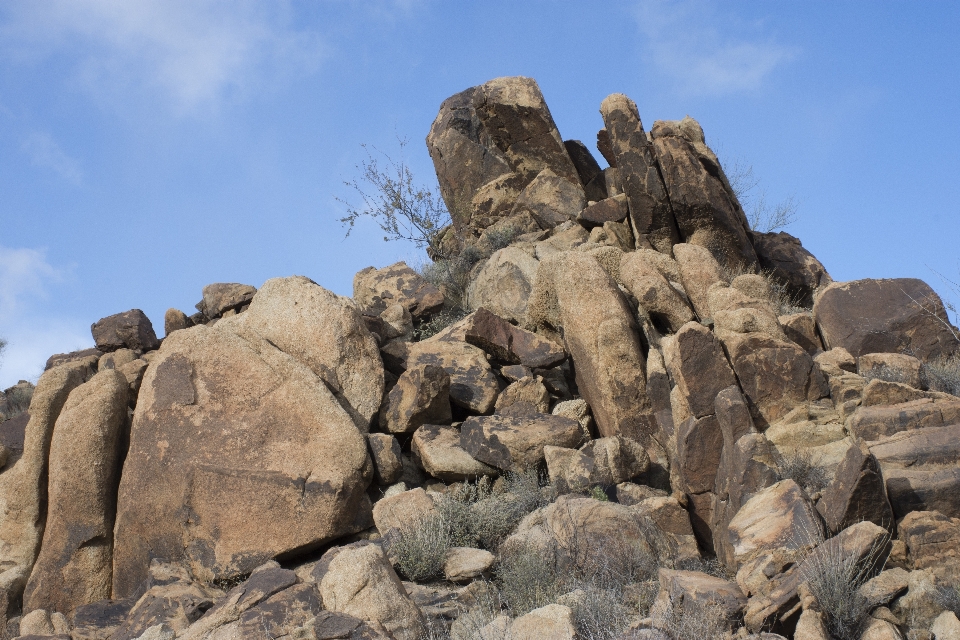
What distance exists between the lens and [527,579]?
705 centimetres

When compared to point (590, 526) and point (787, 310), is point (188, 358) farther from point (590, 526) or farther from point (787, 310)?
point (787, 310)

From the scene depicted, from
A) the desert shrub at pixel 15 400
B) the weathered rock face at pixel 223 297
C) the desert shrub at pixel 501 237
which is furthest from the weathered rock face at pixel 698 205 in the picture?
the desert shrub at pixel 15 400

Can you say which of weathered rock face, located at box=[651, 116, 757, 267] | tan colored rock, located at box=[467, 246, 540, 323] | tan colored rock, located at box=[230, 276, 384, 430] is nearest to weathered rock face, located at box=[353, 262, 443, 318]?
tan colored rock, located at box=[467, 246, 540, 323]

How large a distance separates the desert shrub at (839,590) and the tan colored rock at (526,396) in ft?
16.8

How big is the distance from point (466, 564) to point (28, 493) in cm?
480

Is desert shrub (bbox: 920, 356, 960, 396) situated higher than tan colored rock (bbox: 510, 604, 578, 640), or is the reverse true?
desert shrub (bbox: 920, 356, 960, 396)

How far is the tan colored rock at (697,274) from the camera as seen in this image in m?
12.2

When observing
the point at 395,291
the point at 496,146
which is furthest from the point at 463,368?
the point at 496,146

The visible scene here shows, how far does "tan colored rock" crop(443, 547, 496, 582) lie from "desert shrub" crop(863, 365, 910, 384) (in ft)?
14.3

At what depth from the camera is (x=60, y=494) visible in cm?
868

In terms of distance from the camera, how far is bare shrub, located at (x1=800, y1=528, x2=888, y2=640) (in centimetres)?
543

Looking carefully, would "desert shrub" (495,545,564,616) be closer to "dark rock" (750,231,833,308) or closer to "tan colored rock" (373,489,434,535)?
"tan colored rock" (373,489,434,535)

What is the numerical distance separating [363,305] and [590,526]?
779cm

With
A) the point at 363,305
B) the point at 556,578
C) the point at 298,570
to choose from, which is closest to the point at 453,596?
the point at 556,578
